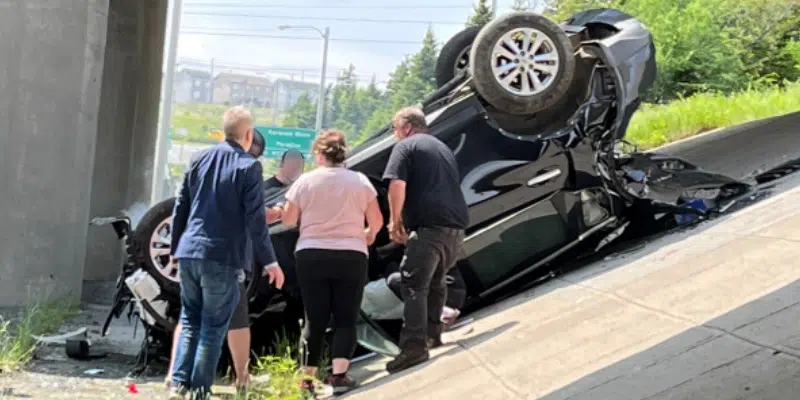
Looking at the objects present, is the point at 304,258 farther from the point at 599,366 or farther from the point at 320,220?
the point at 599,366

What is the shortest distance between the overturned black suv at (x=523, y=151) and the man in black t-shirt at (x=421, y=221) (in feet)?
2.29

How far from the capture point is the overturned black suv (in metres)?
6.33

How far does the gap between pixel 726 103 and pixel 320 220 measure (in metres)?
14.4

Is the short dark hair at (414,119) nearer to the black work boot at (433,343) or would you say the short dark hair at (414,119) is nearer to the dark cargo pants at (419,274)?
the dark cargo pants at (419,274)

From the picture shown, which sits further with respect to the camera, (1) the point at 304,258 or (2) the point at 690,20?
(2) the point at 690,20

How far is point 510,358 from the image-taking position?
16.6 ft

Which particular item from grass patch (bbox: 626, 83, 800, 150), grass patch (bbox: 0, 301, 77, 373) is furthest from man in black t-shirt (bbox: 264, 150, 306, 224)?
grass patch (bbox: 626, 83, 800, 150)

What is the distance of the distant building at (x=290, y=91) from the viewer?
2635 inches

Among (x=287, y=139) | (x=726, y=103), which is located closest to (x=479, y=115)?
(x=726, y=103)

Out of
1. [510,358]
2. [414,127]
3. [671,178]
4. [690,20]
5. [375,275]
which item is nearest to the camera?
[510,358]

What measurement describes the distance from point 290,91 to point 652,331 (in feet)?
220

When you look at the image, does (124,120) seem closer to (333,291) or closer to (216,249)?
(333,291)

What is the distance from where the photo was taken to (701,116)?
17.0 meters

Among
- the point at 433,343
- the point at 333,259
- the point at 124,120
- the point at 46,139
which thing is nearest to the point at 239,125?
the point at 333,259
